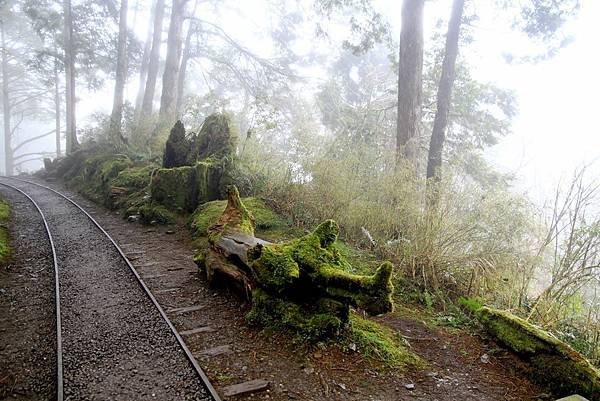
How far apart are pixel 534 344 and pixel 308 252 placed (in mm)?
2594

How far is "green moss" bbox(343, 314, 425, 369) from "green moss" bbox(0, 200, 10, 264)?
6.43 metres

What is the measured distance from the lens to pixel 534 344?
407cm

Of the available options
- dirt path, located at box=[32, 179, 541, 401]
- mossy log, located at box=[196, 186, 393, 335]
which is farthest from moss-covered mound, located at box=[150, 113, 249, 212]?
mossy log, located at box=[196, 186, 393, 335]

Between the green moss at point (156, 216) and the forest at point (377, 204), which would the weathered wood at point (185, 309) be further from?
the green moss at point (156, 216)

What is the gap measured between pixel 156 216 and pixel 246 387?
709 centimetres

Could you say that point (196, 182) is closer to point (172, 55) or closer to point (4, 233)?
point (4, 233)

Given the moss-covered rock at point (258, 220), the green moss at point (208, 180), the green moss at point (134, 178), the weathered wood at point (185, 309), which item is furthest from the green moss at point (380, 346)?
the green moss at point (134, 178)

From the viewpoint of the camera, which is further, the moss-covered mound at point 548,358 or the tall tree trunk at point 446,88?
the tall tree trunk at point 446,88

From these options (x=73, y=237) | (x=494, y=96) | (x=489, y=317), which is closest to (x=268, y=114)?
(x=73, y=237)

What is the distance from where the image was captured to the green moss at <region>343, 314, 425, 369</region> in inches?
168

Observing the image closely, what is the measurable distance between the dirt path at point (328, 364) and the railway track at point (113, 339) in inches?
9.1

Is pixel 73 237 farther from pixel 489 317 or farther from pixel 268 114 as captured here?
pixel 489 317

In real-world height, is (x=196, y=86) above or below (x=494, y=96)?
above

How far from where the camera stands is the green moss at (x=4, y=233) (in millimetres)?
7227
